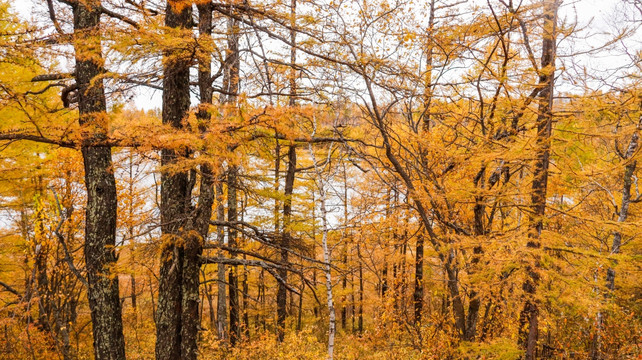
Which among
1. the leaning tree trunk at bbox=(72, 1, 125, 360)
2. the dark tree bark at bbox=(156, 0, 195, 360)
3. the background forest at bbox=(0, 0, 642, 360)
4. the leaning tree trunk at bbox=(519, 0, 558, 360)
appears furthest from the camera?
the leaning tree trunk at bbox=(72, 1, 125, 360)

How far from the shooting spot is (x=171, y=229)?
4406mm

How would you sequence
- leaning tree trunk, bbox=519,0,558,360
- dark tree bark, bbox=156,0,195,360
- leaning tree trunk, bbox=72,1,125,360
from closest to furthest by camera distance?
leaning tree trunk, bbox=519,0,558,360 → dark tree bark, bbox=156,0,195,360 → leaning tree trunk, bbox=72,1,125,360

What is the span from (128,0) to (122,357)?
17.0ft

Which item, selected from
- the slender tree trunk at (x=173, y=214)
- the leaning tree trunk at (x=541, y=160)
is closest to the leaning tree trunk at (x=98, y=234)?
the slender tree trunk at (x=173, y=214)

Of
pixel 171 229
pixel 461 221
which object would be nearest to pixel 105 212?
pixel 171 229

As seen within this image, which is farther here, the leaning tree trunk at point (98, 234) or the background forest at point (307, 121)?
the leaning tree trunk at point (98, 234)

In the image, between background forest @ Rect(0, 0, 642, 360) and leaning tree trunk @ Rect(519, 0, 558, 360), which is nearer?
background forest @ Rect(0, 0, 642, 360)

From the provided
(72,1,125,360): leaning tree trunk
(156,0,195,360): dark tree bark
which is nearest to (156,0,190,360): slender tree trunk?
(156,0,195,360): dark tree bark

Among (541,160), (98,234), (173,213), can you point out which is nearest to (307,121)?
(173,213)

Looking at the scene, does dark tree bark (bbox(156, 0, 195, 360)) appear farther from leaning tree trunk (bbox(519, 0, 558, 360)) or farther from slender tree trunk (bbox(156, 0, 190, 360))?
leaning tree trunk (bbox(519, 0, 558, 360))

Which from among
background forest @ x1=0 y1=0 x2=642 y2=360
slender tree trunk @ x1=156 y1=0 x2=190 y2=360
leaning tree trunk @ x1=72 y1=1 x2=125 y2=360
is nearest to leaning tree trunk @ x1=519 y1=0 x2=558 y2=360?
background forest @ x1=0 y1=0 x2=642 y2=360

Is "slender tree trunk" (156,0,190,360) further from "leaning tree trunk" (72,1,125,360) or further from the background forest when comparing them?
"leaning tree trunk" (72,1,125,360)

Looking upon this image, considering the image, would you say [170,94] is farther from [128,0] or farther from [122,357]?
[122,357]

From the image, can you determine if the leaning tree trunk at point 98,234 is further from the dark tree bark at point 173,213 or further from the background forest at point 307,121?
the dark tree bark at point 173,213
